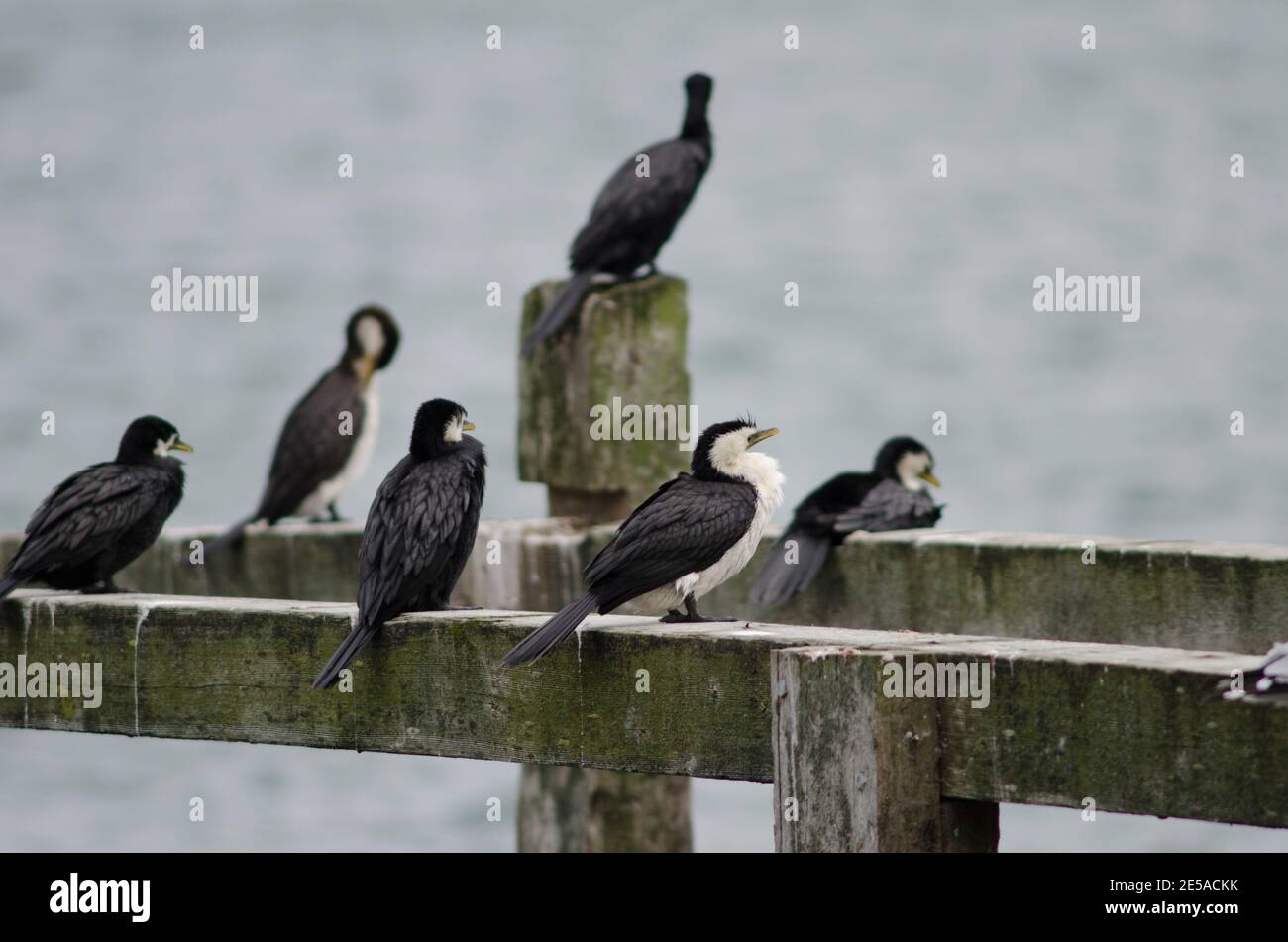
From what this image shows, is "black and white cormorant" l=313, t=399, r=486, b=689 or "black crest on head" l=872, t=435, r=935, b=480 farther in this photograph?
"black crest on head" l=872, t=435, r=935, b=480

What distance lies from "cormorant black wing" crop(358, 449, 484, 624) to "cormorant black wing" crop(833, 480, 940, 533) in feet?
6.21

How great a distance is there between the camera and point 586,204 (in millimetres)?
34938

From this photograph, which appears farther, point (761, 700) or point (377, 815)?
point (377, 815)

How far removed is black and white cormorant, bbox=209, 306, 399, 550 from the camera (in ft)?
32.8

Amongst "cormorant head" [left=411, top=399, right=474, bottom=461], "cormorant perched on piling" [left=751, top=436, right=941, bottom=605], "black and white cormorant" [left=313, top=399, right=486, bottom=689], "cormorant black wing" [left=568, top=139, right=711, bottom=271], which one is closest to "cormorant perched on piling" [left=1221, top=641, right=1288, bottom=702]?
"black and white cormorant" [left=313, top=399, right=486, bottom=689]

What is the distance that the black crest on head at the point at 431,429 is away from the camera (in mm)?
5832

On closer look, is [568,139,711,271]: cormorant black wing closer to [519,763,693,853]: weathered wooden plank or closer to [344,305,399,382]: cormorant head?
[344,305,399,382]: cormorant head

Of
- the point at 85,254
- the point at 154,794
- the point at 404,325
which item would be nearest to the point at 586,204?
the point at 404,325

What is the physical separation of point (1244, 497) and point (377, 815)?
13.5m

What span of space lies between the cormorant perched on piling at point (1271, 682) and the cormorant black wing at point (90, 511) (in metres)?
3.78

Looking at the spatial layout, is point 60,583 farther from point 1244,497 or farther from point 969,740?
point 1244,497

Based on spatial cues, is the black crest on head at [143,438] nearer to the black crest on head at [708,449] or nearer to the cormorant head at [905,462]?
the black crest on head at [708,449]

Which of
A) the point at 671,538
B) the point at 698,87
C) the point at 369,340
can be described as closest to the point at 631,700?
the point at 671,538

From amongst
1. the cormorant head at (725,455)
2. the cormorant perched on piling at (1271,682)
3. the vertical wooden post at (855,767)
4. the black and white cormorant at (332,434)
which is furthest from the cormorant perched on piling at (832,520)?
the cormorant perched on piling at (1271,682)
